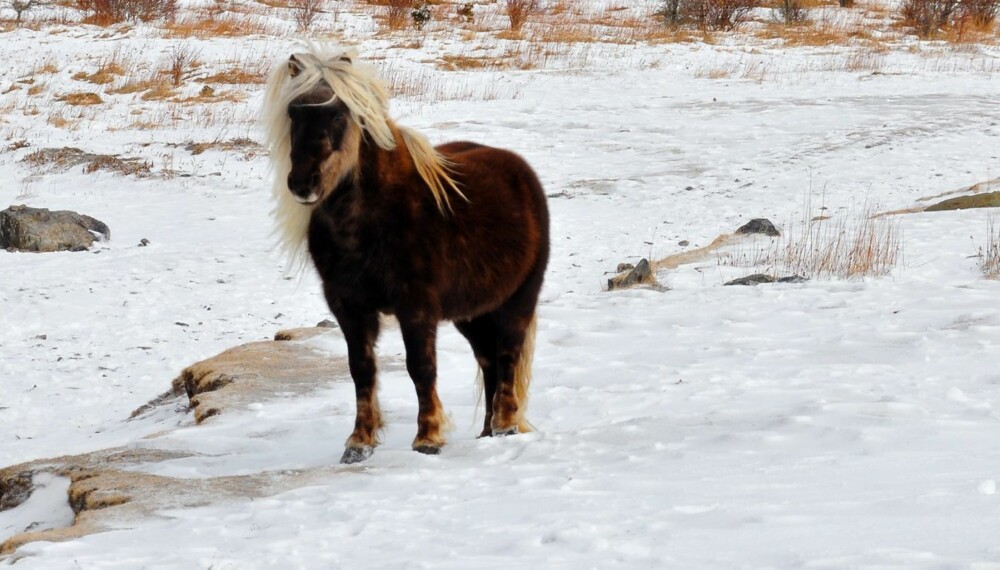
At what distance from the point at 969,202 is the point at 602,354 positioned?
6227 millimetres

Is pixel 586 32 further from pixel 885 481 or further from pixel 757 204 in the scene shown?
pixel 885 481

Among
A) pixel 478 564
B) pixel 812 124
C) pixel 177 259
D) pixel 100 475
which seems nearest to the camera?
pixel 478 564

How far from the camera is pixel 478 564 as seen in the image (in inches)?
132

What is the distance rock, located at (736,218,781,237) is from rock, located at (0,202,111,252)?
7434 millimetres

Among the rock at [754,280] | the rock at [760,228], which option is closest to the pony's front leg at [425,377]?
the rock at [754,280]

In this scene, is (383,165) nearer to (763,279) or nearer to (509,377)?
(509,377)

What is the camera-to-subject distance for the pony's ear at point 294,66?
4.88 m

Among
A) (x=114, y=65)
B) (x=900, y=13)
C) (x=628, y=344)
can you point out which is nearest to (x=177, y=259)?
(x=628, y=344)

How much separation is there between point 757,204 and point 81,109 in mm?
12532

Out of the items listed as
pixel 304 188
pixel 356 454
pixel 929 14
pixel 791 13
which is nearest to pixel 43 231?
pixel 356 454

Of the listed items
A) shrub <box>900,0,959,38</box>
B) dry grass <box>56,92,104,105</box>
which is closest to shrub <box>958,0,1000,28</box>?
shrub <box>900,0,959,38</box>

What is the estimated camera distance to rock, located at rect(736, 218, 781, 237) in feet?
36.3

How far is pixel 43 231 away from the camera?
12.0m

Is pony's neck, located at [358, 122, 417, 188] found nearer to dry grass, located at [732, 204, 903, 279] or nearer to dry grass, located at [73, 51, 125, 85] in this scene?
dry grass, located at [732, 204, 903, 279]
